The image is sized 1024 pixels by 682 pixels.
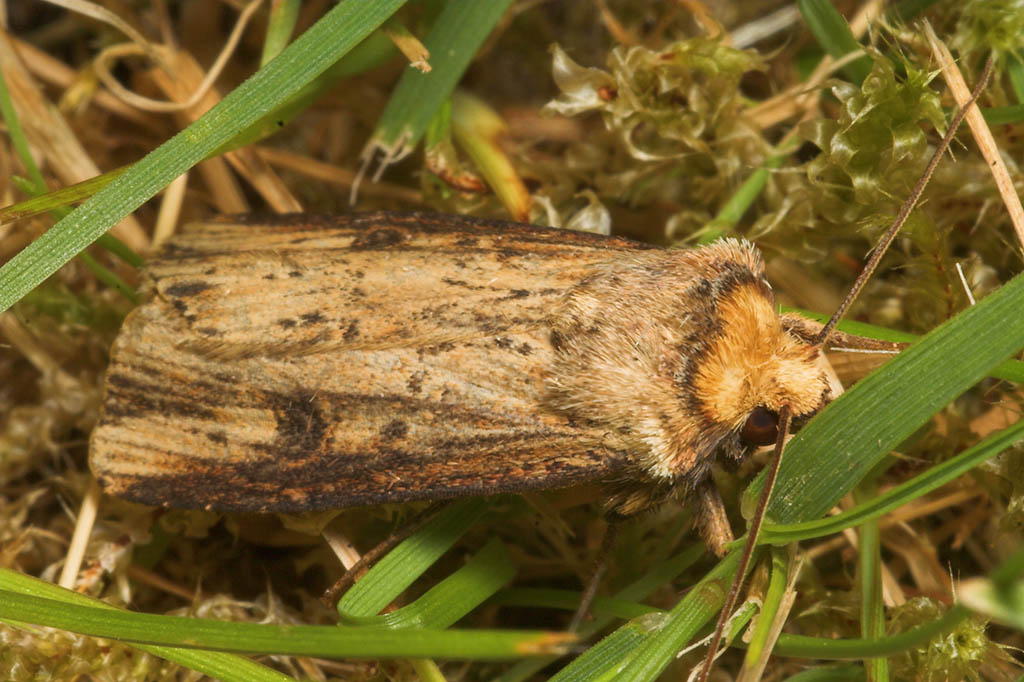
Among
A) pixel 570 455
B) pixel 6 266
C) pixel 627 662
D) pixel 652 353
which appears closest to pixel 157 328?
pixel 6 266

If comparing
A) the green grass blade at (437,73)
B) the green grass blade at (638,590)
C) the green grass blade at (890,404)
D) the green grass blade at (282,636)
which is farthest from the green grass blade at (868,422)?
the green grass blade at (437,73)

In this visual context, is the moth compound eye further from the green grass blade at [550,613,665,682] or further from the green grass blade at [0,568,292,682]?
the green grass blade at [0,568,292,682]

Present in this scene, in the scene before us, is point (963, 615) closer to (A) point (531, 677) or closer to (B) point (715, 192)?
(A) point (531, 677)

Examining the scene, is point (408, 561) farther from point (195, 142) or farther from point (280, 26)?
point (280, 26)

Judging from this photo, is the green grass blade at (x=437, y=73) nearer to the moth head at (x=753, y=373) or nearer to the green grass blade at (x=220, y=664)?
the moth head at (x=753, y=373)

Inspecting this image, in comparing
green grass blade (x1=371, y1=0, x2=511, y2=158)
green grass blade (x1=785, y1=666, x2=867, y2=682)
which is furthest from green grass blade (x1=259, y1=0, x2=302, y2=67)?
green grass blade (x1=785, y1=666, x2=867, y2=682)

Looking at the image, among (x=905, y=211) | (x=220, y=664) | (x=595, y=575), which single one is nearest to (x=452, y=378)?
(x=595, y=575)
